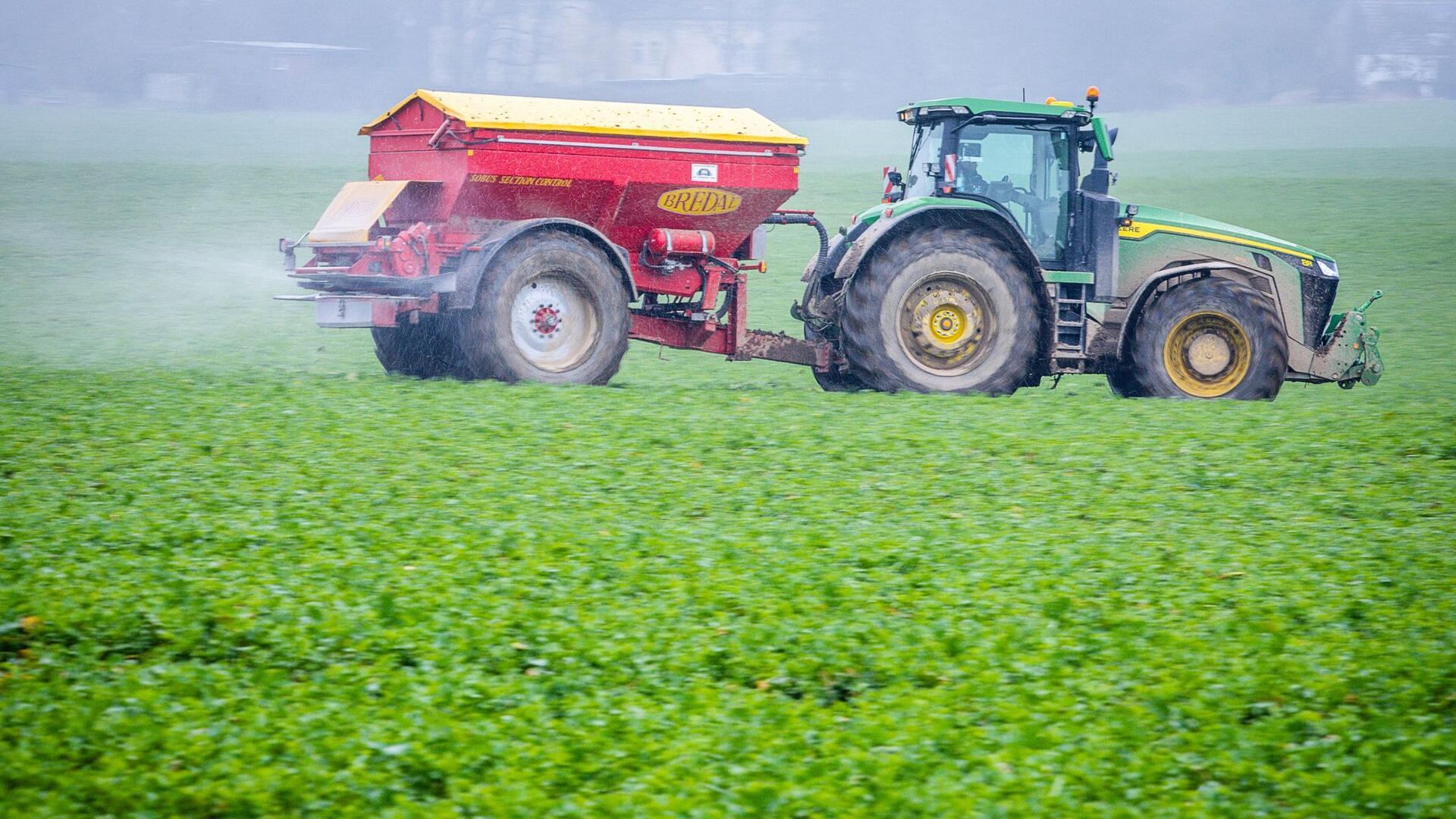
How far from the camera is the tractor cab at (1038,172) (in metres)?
12.9

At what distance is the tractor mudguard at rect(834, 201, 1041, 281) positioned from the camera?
12.4 metres

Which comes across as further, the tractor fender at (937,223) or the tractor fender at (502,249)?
the tractor fender at (937,223)

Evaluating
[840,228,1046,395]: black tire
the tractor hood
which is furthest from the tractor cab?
[840,228,1046,395]: black tire

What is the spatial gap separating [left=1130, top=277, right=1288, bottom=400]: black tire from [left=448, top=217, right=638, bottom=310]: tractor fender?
4702 mm

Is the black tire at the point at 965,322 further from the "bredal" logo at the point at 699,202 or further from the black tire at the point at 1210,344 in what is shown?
the "bredal" logo at the point at 699,202

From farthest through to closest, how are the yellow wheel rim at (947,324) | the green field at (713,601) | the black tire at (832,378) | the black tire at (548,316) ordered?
the black tire at (832,378), the yellow wheel rim at (947,324), the black tire at (548,316), the green field at (713,601)

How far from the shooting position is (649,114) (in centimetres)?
1323

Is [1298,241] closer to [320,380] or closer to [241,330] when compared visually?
[241,330]

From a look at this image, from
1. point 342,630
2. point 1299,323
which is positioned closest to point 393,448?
point 342,630

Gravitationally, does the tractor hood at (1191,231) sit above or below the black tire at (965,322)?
above

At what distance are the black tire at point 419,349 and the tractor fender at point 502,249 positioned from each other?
621 mm

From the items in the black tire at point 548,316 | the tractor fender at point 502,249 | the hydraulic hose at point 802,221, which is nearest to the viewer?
the tractor fender at point 502,249

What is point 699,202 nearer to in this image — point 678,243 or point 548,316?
point 678,243

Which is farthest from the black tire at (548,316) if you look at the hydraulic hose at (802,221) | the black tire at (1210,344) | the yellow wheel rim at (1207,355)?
the yellow wheel rim at (1207,355)
